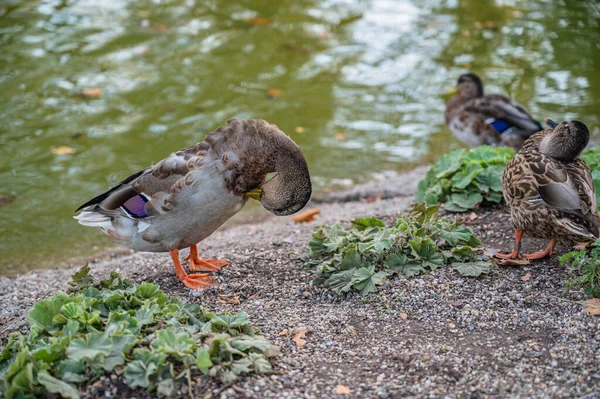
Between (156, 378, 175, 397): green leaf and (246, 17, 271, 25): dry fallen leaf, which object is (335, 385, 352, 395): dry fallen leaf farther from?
(246, 17, 271, 25): dry fallen leaf

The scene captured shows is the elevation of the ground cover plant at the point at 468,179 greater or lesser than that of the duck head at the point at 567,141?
lesser

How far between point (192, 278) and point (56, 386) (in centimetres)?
174

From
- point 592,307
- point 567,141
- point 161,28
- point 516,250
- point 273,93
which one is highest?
point 567,141

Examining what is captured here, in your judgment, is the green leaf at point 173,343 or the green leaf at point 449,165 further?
the green leaf at point 449,165

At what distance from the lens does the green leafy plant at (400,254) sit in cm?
471

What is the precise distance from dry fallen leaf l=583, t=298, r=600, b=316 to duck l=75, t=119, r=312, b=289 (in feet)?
5.74

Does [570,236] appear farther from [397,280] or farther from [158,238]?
[158,238]

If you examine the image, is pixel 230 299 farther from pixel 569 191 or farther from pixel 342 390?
pixel 569 191

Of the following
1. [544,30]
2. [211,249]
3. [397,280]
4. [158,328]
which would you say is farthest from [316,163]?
[544,30]

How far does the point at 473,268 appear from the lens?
473cm

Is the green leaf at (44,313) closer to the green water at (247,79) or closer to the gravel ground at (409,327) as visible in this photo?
the gravel ground at (409,327)

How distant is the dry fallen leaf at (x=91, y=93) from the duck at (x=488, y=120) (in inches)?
173

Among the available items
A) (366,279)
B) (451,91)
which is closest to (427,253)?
(366,279)

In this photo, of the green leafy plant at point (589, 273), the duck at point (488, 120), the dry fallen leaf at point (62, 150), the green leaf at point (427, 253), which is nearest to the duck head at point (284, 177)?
the green leaf at point (427, 253)
